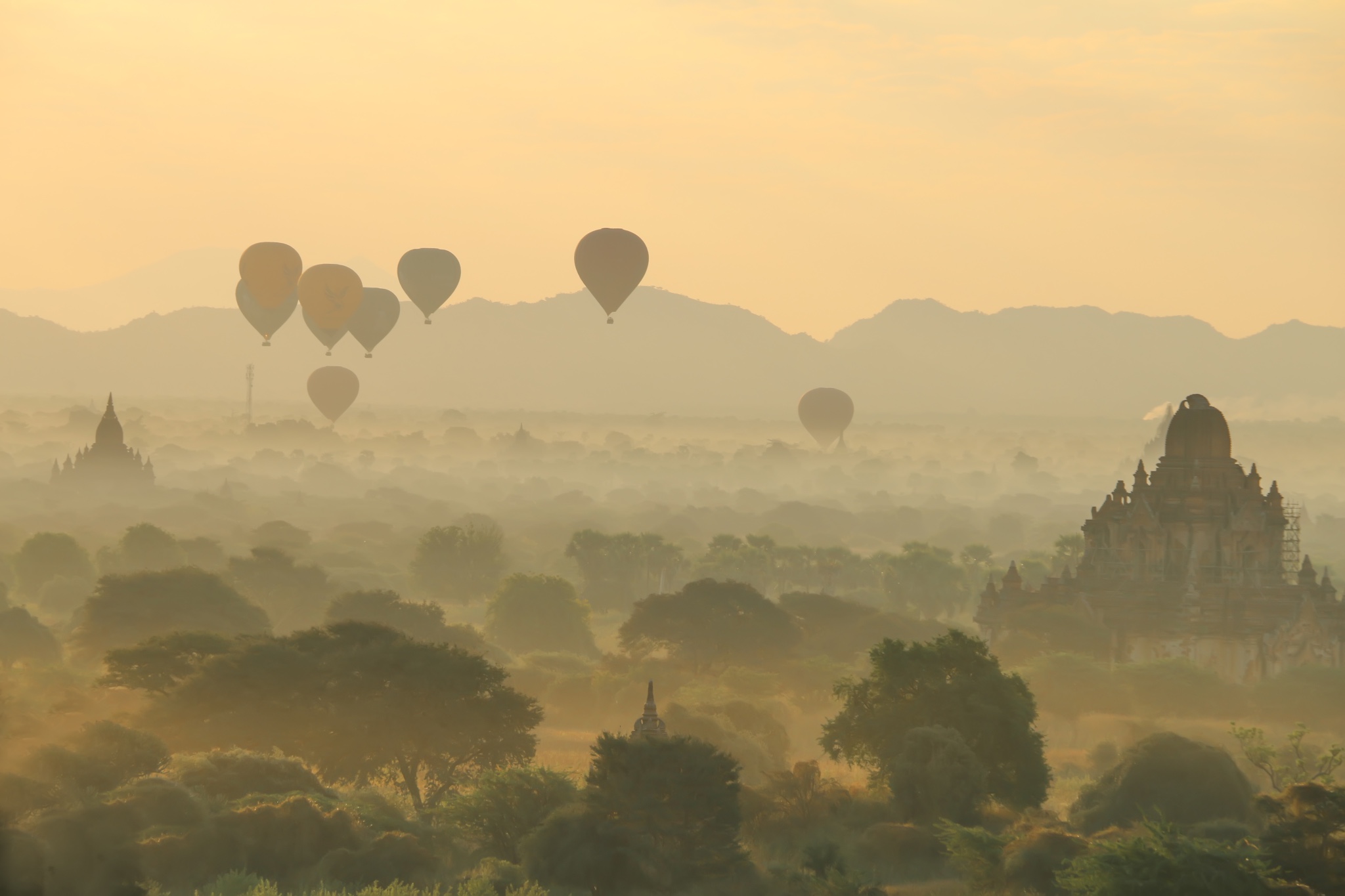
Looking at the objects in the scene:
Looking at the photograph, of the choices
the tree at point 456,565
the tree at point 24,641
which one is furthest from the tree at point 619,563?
the tree at point 24,641

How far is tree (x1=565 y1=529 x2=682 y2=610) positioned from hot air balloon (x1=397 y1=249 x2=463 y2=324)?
23639mm

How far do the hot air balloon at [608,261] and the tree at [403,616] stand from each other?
36.7m

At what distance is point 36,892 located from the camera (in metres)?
32.6

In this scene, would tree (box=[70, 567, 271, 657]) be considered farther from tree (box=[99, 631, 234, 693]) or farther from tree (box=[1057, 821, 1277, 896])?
tree (box=[1057, 821, 1277, 896])

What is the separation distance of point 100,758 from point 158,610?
34.8m

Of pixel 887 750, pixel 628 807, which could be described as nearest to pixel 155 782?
pixel 628 807

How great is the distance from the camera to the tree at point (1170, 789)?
46.2 meters

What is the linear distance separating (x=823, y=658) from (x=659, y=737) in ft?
139

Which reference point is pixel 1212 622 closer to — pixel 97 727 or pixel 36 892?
pixel 97 727

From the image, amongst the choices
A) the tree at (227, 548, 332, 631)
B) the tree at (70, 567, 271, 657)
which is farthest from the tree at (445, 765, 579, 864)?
the tree at (227, 548, 332, 631)

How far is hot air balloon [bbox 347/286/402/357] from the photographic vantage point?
6437 inches

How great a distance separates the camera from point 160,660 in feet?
190

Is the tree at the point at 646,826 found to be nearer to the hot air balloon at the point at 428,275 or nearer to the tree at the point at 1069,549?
the tree at the point at 1069,549

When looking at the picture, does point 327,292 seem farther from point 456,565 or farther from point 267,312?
point 456,565
